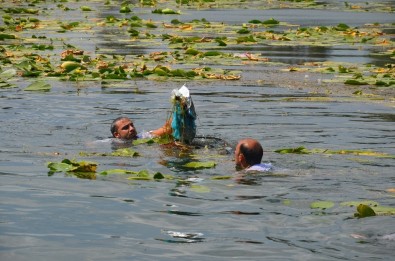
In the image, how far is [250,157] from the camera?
12469mm

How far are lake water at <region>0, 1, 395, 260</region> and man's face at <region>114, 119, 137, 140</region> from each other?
27 cm

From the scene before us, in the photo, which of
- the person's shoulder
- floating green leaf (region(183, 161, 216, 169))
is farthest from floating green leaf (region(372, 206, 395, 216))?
floating green leaf (region(183, 161, 216, 169))

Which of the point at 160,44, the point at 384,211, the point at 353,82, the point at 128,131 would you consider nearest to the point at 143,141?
the point at 128,131

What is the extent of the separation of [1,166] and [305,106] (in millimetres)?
6399

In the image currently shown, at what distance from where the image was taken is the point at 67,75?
20.3 m

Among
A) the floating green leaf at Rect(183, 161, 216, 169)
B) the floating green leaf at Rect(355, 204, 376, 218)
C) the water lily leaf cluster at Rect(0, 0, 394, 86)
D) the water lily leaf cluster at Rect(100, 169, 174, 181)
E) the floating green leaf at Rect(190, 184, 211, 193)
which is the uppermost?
the floating green leaf at Rect(355, 204, 376, 218)

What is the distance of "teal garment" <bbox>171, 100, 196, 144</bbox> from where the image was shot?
45.0 ft

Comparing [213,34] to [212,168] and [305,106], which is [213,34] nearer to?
[305,106]

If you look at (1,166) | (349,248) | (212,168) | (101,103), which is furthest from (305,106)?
(349,248)

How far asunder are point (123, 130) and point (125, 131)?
4 cm

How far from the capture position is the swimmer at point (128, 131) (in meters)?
14.2

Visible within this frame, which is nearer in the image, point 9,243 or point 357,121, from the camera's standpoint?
point 9,243

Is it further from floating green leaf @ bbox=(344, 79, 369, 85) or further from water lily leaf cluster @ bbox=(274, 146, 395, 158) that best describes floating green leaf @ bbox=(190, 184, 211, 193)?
floating green leaf @ bbox=(344, 79, 369, 85)

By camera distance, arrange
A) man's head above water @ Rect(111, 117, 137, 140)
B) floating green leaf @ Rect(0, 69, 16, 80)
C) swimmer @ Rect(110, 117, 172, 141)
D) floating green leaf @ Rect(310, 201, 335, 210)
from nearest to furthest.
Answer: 1. floating green leaf @ Rect(310, 201, 335, 210)
2. swimmer @ Rect(110, 117, 172, 141)
3. man's head above water @ Rect(111, 117, 137, 140)
4. floating green leaf @ Rect(0, 69, 16, 80)
